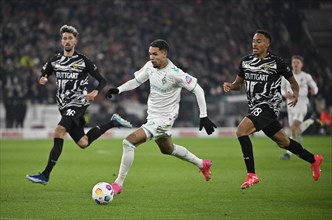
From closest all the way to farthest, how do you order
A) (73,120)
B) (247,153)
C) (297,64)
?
(247,153) < (73,120) < (297,64)

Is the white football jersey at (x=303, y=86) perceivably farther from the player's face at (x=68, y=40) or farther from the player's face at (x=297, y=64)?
the player's face at (x=68, y=40)

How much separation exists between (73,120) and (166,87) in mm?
2010

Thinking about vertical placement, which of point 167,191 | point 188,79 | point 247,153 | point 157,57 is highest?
point 157,57

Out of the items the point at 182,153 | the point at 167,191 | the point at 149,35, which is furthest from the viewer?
the point at 149,35

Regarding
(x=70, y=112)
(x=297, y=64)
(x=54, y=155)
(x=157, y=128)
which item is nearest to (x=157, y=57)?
(x=157, y=128)

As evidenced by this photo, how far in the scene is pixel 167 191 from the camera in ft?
37.4

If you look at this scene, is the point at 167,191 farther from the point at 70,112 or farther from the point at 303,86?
the point at 303,86

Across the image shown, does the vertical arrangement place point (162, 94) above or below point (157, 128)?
above

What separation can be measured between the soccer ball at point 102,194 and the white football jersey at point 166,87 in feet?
4.88

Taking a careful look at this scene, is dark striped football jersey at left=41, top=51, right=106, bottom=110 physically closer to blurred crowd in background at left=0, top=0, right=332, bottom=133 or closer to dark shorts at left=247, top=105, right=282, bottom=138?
dark shorts at left=247, top=105, right=282, bottom=138

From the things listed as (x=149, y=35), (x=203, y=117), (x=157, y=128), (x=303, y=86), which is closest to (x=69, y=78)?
(x=157, y=128)

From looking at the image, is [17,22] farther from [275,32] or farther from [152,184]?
[152,184]

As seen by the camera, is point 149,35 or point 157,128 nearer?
point 157,128

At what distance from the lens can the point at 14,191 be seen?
36.9 ft
